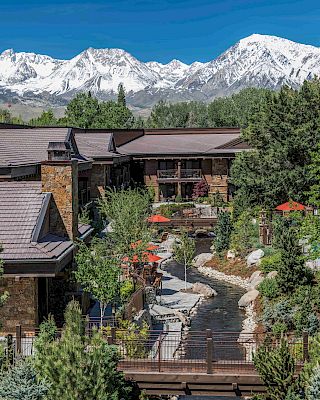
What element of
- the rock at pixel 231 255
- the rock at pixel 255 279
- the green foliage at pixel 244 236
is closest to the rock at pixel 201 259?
the rock at pixel 231 255

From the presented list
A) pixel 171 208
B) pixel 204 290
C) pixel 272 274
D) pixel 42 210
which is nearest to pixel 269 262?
pixel 272 274

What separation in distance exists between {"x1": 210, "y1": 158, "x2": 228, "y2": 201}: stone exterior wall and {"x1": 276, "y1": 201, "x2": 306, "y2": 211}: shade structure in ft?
65.2

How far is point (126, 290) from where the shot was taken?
22344mm

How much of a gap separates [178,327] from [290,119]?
19402 mm

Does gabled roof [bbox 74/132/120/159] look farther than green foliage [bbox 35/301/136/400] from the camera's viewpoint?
Yes

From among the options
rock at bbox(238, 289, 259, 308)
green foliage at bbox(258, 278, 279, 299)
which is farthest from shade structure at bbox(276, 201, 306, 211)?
green foliage at bbox(258, 278, 279, 299)

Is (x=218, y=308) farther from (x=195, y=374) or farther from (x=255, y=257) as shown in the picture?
(x=195, y=374)

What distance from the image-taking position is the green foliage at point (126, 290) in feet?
71.3

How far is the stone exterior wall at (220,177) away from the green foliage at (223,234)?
1911 cm

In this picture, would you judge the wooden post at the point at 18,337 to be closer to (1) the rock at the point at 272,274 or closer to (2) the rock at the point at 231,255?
(1) the rock at the point at 272,274

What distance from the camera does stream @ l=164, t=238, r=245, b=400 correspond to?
23.9 meters

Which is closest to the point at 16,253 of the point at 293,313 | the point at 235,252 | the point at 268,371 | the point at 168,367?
the point at 168,367

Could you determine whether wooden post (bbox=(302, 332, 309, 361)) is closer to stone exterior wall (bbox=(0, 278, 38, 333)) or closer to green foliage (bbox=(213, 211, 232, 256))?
stone exterior wall (bbox=(0, 278, 38, 333))

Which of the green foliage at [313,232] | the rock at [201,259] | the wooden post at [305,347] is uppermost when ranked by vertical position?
the green foliage at [313,232]
